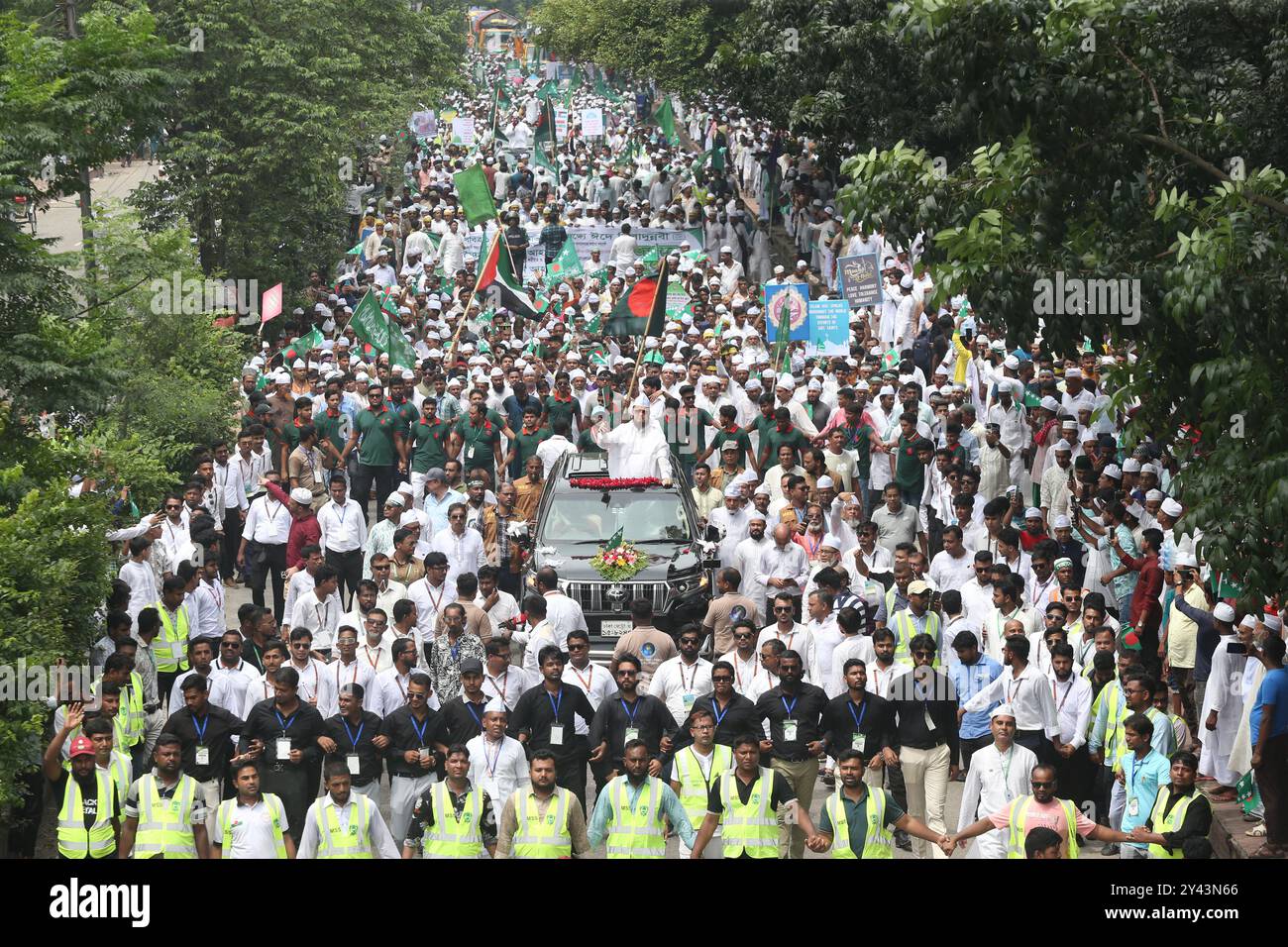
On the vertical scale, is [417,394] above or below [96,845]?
above

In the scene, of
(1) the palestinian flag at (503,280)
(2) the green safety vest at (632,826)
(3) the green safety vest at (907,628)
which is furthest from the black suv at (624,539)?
Result: (1) the palestinian flag at (503,280)

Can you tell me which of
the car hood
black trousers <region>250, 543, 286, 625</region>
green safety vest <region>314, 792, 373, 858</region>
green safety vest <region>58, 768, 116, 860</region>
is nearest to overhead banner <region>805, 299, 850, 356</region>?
the car hood

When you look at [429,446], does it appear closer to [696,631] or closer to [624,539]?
[624,539]

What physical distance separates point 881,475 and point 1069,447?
7.47 feet

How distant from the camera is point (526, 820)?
423 inches

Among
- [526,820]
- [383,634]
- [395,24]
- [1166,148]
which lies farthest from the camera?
[395,24]

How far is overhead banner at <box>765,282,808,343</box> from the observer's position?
23.8m

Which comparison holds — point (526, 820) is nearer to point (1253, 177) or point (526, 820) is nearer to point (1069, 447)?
point (1253, 177)

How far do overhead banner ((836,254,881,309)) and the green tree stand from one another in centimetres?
1113

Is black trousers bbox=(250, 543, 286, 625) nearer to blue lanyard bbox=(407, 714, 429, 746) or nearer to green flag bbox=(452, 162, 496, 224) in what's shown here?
blue lanyard bbox=(407, 714, 429, 746)

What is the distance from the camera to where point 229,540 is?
1934 centimetres

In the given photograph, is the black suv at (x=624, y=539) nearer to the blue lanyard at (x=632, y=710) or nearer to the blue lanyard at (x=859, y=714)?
the blue lanyard at (x=632, y=710)

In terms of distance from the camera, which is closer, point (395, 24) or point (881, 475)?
point (881, 475)

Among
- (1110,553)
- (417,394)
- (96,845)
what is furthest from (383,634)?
(417,394)
